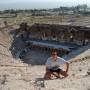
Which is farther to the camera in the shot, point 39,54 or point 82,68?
point 39,54

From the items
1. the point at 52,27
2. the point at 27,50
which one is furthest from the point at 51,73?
the point at 52,27

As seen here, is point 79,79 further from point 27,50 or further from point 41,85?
point 27,50

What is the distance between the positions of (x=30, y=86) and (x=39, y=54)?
2574cm

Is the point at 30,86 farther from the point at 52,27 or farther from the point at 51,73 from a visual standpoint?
the point at 52,27

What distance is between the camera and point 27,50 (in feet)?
133

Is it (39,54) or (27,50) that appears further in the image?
(27,50)

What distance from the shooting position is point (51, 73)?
1365 cm

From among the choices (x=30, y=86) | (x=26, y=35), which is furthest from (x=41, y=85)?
(x=26, y=35)

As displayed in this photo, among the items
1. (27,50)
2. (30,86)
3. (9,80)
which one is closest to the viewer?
(30,86)

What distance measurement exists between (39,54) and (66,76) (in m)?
23.8

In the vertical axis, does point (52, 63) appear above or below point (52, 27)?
above

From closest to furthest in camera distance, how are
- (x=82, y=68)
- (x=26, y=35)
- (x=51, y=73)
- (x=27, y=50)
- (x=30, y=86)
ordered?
1. (x=30, y=86)
2. (x=51, y=73)
3. (x=82, y=68)
4. (x=27, y=50)
5. (x=26, y=35)

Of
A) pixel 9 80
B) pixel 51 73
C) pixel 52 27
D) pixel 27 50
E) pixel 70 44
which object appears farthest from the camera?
pixel 52 27

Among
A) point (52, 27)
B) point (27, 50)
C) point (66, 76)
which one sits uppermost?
point (66, 76)
